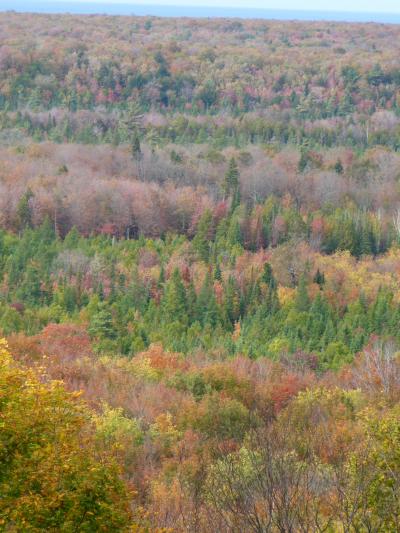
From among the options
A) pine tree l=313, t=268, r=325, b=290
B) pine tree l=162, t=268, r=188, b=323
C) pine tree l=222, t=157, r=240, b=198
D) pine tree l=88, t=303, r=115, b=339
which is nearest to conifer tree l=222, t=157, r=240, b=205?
pine tree l=222, t=157, r=240, b=198

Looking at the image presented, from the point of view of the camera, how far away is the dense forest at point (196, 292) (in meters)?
16.2

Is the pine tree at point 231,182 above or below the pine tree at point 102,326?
below

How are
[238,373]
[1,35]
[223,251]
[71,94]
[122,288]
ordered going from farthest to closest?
[1,35], [71,94], [223,251], [122,288], [238,373]

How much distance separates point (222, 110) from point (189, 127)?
1548cm

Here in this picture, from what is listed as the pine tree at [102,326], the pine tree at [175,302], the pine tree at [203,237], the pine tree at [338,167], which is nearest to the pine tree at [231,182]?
the pine tree at [203,237]

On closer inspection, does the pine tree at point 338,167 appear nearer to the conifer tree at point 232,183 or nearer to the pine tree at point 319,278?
the conifer tree at point 232,183

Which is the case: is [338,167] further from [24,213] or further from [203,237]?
[24,213]

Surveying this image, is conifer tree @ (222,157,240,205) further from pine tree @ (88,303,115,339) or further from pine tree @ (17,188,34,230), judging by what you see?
pine tree @ (88,303,115,339)

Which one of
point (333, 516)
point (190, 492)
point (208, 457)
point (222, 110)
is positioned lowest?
point (222, 110)

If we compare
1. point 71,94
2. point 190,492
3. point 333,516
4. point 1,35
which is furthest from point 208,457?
point 1,35

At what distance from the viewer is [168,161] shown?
94125 mm

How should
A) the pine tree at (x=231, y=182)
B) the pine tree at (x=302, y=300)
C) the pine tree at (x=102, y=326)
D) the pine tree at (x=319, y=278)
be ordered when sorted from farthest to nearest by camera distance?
the pine tree at (x=231, y=182), the pine tree at (x=319, y=278), the pine tree at (x=302, y=300), the pine tree at (x=102, y=326)

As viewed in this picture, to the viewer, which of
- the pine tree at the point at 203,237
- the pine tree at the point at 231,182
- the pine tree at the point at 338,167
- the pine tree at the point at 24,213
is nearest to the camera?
the pine tree at the point at 203,237

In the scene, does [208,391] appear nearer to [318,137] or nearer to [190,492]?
[190,492]
